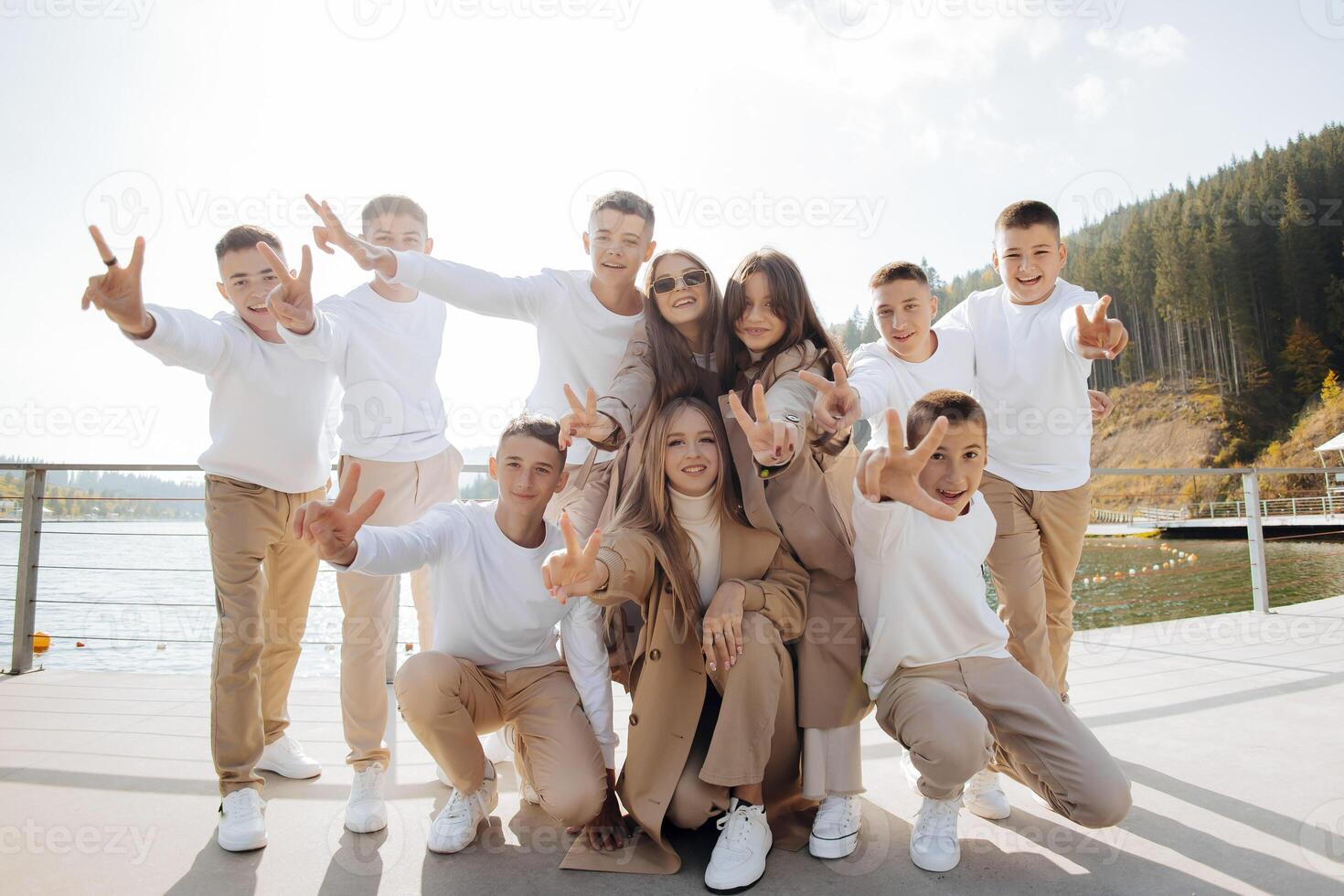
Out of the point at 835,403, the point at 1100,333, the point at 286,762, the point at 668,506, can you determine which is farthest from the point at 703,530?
the point at 286,762

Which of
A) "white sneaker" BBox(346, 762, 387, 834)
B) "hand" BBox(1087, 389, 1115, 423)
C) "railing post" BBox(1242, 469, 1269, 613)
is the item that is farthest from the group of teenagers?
"railing post" BBox(1242, 469, 1269, 613)

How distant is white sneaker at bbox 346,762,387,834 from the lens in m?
1.90

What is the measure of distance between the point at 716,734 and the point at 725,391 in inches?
37.9

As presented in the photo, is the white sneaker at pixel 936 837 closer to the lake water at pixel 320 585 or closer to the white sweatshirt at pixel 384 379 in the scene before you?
the white sweatshirt at pixel 384 379

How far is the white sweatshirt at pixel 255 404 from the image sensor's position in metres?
2.10

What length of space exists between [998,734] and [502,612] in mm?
1283

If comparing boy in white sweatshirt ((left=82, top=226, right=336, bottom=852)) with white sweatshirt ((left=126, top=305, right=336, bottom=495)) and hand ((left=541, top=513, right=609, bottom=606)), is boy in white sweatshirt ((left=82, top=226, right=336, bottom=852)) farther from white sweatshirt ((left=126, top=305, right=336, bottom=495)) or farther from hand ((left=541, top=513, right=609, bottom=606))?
hand ((left=541, top=513, right=609, bottom=606))

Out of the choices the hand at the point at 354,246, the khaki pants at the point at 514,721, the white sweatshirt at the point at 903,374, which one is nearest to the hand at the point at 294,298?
the hand at the point at 354,246

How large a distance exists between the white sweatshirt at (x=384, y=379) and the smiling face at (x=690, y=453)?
2.95ft

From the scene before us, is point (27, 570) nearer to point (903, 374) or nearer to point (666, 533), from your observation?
point (666, 533)

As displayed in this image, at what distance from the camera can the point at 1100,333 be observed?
2.07m

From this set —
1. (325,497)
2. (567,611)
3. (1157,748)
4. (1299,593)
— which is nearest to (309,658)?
(325,497)

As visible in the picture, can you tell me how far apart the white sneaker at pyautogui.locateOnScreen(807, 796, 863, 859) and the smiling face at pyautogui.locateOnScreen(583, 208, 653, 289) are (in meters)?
1.61

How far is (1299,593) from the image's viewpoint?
15297 millimetres
